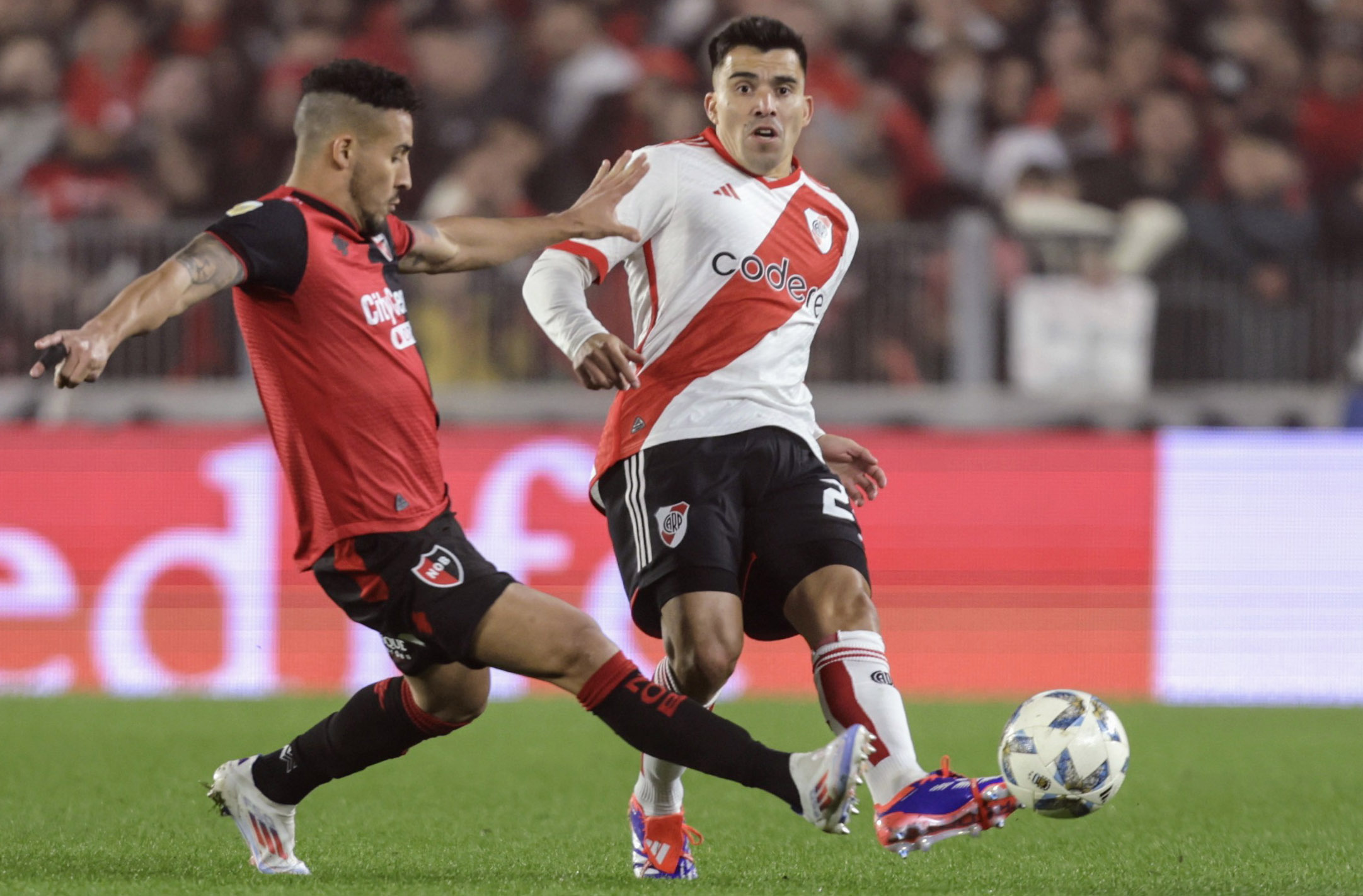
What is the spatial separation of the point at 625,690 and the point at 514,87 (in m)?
8.20

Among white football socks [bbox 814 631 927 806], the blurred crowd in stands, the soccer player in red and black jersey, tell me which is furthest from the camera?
the blurred crowd in stands

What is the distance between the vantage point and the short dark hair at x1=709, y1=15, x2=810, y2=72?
5.11 metres

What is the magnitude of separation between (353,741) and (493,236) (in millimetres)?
1367

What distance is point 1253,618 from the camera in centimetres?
970

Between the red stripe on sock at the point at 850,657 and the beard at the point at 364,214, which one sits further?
the red stripe on sock at the point at 850,657

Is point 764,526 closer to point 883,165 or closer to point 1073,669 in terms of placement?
point 1073,669

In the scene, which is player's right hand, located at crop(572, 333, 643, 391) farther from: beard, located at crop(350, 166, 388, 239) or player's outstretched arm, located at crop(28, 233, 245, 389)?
player's outstretched arm, located at crop(28, 233, 245, 389)

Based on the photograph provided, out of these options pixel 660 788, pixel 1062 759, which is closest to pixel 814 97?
pixel 660 788

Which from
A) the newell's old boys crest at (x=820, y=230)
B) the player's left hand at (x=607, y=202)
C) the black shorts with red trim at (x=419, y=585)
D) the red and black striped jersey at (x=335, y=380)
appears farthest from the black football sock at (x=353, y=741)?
the newell's old boys crest at (x=820, y=230)

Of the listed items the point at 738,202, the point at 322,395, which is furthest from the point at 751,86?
the point at 322,395

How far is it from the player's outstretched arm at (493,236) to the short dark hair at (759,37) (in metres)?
0.68

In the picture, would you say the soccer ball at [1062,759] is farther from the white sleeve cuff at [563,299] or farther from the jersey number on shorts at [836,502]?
the white sleeve cuff at [563,299]

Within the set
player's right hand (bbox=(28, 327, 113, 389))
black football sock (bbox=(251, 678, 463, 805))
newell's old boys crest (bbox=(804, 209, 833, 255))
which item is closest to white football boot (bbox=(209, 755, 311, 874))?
black football sock (bbox=(251, 678, 463, 805))

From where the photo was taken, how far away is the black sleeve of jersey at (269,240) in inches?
160
